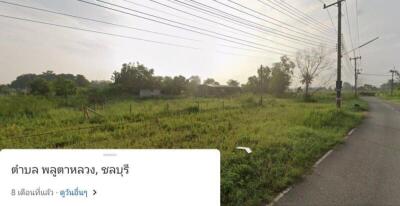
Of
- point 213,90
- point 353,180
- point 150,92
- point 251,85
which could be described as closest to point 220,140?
point 353,180

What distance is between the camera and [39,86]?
22.9 meters

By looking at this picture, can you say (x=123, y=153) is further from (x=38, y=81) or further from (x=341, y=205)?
(x=38, y=81)

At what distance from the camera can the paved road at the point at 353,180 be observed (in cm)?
453

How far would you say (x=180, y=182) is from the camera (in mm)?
2162

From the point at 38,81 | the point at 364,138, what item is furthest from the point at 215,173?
the point at 38,81

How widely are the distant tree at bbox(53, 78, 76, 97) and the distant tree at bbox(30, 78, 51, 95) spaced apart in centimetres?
89

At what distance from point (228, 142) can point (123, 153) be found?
6710 mm

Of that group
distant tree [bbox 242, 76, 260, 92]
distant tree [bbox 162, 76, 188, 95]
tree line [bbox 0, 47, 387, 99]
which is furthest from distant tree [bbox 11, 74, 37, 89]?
distant tree [bbox 242, 76, 260, 92]

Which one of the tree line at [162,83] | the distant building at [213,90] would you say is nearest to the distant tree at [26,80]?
the tree line at [162,83]

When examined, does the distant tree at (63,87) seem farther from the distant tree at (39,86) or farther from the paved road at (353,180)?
the paved road at (353,180)

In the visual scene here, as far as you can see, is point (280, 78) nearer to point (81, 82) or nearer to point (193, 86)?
point (193, 86)

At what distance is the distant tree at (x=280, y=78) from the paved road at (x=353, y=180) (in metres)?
57.5

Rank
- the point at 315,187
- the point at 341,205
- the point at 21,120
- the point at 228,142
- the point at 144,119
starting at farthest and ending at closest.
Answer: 1. the point at 144,119
2. the point at 21,120
3. the point at 228,142
4. the point at 315,187
5. the point at 341,205

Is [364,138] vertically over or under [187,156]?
under
